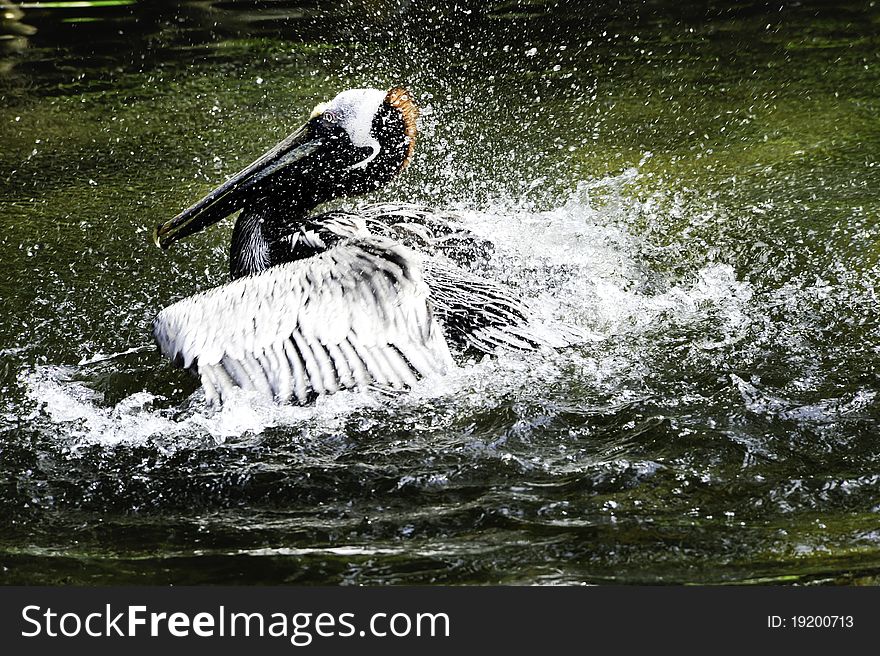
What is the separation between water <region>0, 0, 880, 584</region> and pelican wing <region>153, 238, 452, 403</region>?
0.10 metres

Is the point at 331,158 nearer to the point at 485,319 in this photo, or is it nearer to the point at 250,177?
the point at 250,177

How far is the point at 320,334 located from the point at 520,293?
0.87m

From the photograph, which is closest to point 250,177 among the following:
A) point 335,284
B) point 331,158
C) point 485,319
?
point 331,158

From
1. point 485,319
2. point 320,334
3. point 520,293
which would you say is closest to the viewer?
point 320,334

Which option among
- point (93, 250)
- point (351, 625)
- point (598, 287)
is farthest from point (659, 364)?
point (93, 250)

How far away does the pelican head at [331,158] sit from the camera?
152 inches

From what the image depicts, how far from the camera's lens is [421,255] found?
3.67m

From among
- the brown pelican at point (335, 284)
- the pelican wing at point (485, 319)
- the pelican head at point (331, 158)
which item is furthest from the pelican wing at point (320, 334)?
the pelican head at point (331, 158)

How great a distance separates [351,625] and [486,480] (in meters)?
0.72

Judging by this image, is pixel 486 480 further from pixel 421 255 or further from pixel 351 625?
pixel 421 255

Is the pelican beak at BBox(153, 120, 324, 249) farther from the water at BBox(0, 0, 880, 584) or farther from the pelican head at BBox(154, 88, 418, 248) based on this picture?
the water at BBox(0, 0, 880, 584)

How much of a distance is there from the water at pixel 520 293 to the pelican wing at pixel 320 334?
3.8 inches

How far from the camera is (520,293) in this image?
380 cm

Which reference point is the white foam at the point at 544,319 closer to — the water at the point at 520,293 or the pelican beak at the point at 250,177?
the water at the point at 520,293
